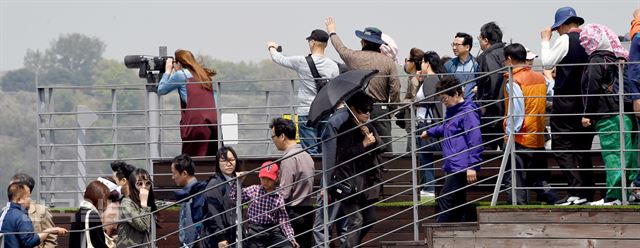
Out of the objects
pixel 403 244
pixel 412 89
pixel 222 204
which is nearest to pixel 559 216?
pixel 403 244

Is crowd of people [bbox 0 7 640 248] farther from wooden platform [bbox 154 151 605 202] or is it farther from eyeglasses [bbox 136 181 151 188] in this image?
wooden platform [bbox 154 151 605 202]

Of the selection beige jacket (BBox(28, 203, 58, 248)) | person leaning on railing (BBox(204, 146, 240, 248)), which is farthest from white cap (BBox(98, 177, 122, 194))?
person leaning on railing (BBox(204, 146, 240, 248))

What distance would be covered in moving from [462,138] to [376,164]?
861 mm

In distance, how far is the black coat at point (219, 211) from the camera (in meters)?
18.8

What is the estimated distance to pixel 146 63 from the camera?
23.6 metres

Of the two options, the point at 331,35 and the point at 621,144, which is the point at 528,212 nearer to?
the point at 621,144

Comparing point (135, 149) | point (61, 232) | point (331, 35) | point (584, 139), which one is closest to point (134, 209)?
point (61, 232)

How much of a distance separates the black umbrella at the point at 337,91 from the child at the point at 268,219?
0.68 metres

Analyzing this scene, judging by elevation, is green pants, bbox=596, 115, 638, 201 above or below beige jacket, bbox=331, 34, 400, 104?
below

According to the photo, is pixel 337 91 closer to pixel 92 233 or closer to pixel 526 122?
pixel 526 122

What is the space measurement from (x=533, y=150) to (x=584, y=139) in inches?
23.1

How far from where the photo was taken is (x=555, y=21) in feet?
63.3

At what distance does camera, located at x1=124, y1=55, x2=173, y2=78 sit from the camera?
77.0 feet

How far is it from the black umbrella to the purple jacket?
2.95 ft
